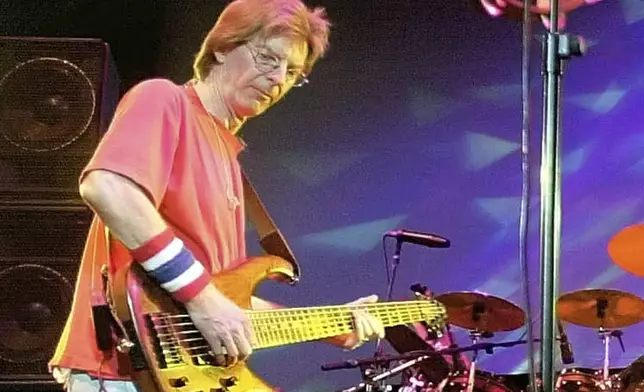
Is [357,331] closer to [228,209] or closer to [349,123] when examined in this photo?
[228,209]

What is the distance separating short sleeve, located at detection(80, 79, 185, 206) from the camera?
2012 millimetres

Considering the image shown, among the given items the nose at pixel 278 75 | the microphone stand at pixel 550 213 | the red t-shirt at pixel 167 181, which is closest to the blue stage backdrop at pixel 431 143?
the nose at pixel 278 75

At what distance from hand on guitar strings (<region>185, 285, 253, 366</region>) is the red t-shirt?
0.52 ft

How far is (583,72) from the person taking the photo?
11.2 ft

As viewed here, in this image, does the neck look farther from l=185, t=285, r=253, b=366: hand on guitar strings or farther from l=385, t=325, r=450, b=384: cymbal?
l=385, t=325, r=450, b=384: cymbal

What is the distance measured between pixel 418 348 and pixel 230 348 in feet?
3.80

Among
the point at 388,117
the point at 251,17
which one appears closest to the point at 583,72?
the point at 388,117

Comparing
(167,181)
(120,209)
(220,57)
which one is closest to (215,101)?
(220,57)

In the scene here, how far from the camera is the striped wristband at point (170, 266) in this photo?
6.37 ft

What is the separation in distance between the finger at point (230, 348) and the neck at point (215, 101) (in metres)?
0.64

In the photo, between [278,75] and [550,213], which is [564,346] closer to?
[278,75]

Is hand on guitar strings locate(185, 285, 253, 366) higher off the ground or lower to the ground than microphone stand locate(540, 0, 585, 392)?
lower

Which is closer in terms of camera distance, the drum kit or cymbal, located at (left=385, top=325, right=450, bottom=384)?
cymbal, located at (left=385, top=325, right=450, bottom=384)

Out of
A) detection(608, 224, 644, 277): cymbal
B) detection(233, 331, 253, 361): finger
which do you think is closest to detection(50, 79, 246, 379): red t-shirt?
detection(233, 331, 253, 361): finger
